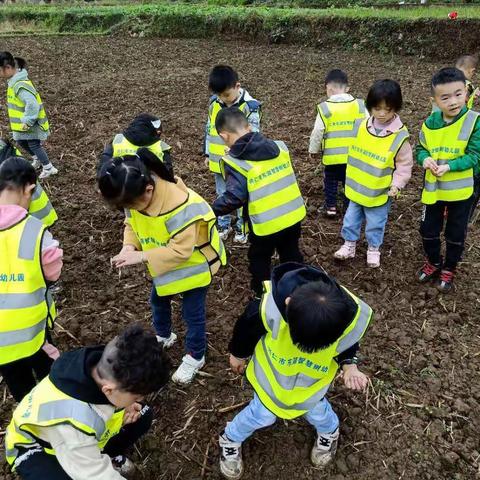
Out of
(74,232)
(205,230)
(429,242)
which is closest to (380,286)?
(429,242)

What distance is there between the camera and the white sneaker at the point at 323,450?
8.31 ft

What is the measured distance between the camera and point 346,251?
425 centimetres

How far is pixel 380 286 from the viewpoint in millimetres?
3984

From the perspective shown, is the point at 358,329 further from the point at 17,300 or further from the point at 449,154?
the point at 449,154

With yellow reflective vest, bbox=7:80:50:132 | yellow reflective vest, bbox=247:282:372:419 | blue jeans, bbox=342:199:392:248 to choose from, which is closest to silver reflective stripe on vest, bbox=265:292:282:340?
yellow reflective vest, bbox=247:282:372:419

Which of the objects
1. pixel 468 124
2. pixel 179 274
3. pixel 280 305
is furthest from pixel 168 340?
pixel 468 124

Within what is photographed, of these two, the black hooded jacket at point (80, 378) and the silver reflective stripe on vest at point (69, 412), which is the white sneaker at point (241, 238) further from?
the silver reflective stripe on vest at point (69, 412)

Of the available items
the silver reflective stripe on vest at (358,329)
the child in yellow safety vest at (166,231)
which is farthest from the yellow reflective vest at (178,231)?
the silver reflective stripe on vest at (358,329)

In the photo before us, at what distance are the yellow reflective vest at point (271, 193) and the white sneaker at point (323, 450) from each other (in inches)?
56.7

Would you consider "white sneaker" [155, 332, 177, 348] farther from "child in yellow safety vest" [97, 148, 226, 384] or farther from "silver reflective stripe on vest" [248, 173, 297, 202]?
"silver reflective stripe on vest" [248, 173, 297, 202]

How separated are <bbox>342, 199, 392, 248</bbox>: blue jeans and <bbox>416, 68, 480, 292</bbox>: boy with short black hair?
36cm

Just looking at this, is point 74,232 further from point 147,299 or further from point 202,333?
point 202,333

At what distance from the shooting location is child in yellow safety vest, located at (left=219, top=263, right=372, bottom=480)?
5.60ft

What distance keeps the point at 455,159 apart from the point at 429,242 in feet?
2.46
